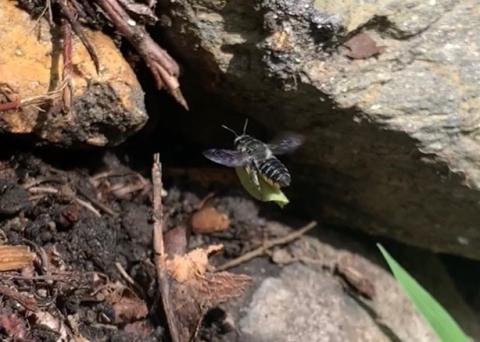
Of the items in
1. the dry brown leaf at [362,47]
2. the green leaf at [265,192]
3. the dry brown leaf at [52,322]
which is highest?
the dry brown leaf at [362,47]

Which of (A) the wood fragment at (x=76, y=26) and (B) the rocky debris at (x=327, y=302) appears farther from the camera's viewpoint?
(B) the rocky debris at (x=327, y=302)

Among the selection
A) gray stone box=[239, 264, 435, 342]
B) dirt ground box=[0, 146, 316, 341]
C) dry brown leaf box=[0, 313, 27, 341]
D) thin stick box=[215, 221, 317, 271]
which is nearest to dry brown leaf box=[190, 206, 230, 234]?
dirt ground box=[0, 146, 316, 341]

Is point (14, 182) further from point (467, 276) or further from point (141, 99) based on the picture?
point (467, 276)

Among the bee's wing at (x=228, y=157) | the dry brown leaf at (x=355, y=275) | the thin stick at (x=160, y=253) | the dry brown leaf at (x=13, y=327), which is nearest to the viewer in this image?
the dry brown leaf at (x=13, y=327)

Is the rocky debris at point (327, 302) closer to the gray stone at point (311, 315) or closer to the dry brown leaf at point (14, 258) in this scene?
the gray stone at point (311, 315)

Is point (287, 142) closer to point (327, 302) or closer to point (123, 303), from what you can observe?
point (327, 302)

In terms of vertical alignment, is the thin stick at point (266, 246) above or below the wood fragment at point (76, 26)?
below

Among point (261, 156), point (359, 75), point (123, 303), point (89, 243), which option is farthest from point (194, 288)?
point (359, 75)

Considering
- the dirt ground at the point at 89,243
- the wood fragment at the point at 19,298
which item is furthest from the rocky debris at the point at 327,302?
the wood fragment at the point at 19,298
